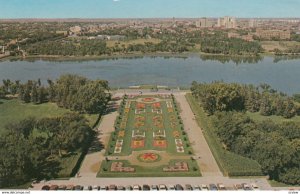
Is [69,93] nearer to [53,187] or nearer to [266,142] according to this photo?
[53,187]

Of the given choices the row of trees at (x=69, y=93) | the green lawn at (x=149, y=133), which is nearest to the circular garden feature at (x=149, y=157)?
the green lawn at (x=149, y=133)

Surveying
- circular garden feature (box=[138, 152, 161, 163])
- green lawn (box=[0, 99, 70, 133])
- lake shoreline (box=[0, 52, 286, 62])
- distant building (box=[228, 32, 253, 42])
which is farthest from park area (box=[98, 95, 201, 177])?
distant building (box=[228, 32, 253, 42])

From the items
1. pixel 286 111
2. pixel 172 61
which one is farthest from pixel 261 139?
pixel 172 61

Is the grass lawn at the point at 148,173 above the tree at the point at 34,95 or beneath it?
beneath

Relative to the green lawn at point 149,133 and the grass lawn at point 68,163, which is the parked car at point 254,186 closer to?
the green lawn at point 149,133

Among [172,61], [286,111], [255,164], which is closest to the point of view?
[255,164]

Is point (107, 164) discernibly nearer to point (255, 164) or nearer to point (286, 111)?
point (255, 164)

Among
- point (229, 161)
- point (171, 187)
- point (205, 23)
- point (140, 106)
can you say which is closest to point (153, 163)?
point (171, 187)
